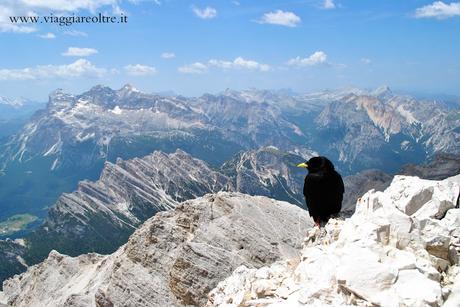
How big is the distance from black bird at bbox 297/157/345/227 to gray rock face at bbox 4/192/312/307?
31944mm

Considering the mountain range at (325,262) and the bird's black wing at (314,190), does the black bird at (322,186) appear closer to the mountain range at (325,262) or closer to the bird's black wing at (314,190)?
the bird's black wing at (314,190)

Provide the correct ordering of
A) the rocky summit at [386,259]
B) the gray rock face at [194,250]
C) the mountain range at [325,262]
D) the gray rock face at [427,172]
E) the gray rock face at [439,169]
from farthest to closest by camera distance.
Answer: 1. the gray rock face at [427,172]
2. the gray rock face at [439,169]
3. the gray rock face at [194,250]
4. the mountain range at [325,262]
5. the rocky summit at [386,259]

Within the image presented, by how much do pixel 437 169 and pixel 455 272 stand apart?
14005 cm

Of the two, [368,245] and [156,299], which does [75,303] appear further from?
[368,245]

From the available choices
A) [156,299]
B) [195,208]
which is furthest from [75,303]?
[195,208]

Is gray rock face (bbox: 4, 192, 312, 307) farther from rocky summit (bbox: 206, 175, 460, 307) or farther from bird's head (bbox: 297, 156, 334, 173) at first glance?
rocky summit (bbox: 206, 175, 460, 307)

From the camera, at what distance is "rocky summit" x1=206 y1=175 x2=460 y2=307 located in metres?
13.0

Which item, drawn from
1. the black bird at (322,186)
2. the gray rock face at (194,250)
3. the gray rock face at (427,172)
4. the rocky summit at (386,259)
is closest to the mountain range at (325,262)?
the rocky summit at (386,259)

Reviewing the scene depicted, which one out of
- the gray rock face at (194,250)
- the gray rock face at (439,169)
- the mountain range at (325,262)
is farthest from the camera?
the gray rock face at (439,169)

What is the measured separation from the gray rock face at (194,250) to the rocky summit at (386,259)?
1319 inches

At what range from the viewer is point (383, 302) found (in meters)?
12.6

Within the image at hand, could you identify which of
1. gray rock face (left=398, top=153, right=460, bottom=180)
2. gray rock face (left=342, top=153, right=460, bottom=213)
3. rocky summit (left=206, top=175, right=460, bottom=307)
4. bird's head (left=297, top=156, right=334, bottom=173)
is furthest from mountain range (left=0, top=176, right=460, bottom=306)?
gray rock face (left=398, top=153, right=460, bottom=180)

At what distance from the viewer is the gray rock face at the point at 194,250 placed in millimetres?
51625

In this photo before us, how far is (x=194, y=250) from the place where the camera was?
174ft
